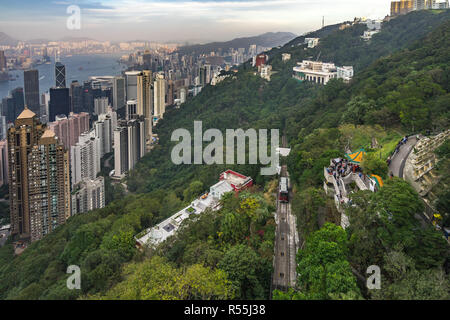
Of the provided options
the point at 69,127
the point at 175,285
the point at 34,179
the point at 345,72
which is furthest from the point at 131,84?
the point at 175,285

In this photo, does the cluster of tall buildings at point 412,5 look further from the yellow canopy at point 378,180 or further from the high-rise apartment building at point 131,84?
the yellow canopy at point 378,180

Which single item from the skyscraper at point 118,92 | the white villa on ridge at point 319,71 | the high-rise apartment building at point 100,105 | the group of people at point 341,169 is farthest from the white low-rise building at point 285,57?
the group of people at point 341,169

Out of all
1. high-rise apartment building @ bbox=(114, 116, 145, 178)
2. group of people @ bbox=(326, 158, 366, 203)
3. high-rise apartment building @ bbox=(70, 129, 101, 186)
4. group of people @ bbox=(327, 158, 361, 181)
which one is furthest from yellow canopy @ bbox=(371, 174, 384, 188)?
high-rise apartment building @ bbox=(114, 116, 145, 178)

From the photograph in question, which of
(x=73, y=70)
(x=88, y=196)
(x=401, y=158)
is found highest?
(x=73, y=70)

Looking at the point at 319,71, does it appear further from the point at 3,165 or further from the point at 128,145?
the point at 3,165

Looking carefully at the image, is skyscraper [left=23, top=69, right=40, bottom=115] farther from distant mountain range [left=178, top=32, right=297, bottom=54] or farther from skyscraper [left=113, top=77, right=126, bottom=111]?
distant mountain range [left=178, top=32, right=297, bottom=54]
